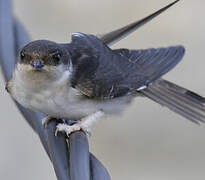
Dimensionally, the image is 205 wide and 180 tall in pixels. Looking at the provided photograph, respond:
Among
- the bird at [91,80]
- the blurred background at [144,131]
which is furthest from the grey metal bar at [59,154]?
the blurred background at [144,131]

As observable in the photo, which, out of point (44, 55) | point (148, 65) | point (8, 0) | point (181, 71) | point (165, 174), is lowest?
point (165, 174)

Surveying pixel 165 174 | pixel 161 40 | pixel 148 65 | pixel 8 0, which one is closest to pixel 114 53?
pixel 148 65

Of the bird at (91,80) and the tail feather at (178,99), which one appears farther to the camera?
the tail feather at (178,99)

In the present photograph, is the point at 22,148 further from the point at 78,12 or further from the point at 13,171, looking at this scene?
the point at 78,12

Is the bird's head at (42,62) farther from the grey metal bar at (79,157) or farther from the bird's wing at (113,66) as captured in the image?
the grey metal bar at (79,157)

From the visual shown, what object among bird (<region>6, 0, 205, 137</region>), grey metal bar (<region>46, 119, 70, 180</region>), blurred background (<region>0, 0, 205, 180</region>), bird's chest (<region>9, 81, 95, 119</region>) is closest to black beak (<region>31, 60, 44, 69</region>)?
bird (<region>6, 0, 205, 137</region>)
